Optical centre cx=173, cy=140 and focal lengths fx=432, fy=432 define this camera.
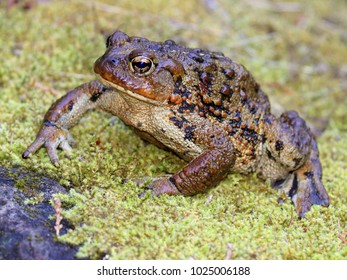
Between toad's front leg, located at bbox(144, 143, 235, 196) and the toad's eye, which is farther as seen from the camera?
toad's front leg, located at bbox(144, 143, 235, 196)

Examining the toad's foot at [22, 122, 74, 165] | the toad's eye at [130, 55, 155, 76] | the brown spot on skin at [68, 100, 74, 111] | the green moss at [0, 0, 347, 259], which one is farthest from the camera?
the brown spot on skin at [68, 100, 74, 111]

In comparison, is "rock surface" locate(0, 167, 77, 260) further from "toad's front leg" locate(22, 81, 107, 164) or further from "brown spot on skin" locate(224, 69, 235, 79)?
"brown spot on skin" locate(224, 69, 235, 79)

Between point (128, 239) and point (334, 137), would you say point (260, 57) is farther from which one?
point (128, 239)

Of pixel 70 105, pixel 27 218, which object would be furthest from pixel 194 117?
pixel 27 218

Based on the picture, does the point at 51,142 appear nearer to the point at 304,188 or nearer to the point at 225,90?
the point at 225,90

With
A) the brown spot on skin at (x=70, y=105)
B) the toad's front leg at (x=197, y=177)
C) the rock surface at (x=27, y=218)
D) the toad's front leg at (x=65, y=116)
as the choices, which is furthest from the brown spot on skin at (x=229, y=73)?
the rock surface at (x=27, y=218)

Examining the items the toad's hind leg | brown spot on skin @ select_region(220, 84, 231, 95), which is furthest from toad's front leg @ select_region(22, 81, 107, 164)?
the toad's hind leg

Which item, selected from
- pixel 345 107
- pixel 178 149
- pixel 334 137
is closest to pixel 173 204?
pixel 178 149
